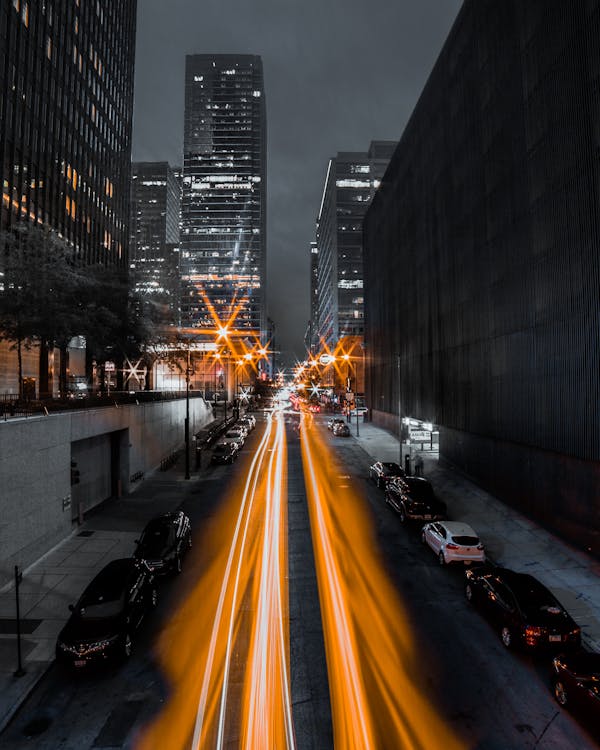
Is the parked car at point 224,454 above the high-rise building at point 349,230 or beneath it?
beneath

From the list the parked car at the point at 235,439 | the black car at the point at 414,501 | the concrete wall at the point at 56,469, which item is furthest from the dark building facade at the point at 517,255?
the concrete wall at the point at 56,469

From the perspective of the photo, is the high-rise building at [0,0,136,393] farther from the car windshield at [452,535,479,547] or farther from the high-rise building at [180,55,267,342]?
the high-rise building at [180,55,267,342]

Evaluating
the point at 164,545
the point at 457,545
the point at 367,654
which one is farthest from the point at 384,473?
the point at 367,654

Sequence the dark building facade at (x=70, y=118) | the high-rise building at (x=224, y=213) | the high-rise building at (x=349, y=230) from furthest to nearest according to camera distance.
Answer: the high-rise building at (x=224, y=213)
the high-rise building at (x=349, y=230)
the dark building facade at (x=70, y=118)

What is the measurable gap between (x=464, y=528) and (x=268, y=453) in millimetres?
24730

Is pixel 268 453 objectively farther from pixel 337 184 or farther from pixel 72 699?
pixel 337 184

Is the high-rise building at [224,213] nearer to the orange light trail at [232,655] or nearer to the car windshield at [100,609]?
the orange light trail at [232,655]

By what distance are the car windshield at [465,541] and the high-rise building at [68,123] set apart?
38.8 metres

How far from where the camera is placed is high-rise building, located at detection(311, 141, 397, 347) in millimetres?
146625

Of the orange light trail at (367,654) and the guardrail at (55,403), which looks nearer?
the orange light trail at (367,654)

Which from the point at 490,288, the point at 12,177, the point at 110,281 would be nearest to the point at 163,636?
the point at 490,288

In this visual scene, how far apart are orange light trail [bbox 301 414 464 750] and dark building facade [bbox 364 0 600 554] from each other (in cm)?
842

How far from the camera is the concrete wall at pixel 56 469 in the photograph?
45.6ft

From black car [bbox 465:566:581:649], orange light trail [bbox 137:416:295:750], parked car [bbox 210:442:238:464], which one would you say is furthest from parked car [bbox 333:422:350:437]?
black car [bbox 465:566:581:649]
